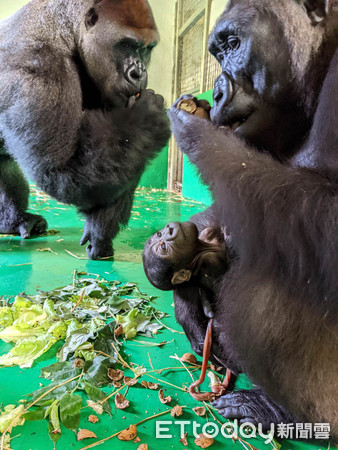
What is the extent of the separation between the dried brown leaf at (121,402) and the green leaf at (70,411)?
0.14 metres

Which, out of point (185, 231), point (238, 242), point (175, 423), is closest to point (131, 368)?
point (175, 423)

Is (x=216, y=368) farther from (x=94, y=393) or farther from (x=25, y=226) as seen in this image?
(x=25, y=226)

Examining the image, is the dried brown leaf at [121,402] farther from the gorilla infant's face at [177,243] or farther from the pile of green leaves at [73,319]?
the gorilla infant's face at [177,243]

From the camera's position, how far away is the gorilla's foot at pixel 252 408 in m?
1.22

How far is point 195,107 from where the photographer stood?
135cm

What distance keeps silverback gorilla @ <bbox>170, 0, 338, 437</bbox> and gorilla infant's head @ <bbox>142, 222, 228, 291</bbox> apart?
0.14m

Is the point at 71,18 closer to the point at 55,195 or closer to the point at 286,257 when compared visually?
the point at 55,195

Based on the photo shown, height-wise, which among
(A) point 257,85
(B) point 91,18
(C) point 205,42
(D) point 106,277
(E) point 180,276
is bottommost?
(D) point 106,277

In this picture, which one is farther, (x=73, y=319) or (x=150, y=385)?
(x=73, y=319)

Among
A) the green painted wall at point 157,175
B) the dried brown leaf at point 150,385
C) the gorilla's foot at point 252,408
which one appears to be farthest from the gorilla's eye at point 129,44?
the green painted wall at point 157,175

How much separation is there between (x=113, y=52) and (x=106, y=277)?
154cm

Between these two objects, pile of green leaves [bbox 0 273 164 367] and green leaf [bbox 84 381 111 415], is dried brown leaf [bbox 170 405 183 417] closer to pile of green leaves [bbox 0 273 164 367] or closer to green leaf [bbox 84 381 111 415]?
green leaf [bbox 84 381 111 415]

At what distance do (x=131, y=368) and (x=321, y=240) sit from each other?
0.90 m

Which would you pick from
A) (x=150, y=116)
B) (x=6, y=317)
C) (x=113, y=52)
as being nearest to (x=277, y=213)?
(x=6, y=317)
